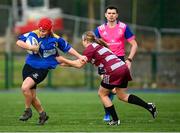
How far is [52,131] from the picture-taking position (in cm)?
1124

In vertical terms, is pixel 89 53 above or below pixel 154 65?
above

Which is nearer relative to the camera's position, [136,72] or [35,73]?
[35,73]

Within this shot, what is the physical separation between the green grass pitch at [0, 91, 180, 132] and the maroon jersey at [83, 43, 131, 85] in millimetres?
762

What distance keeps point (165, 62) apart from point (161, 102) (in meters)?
7.32

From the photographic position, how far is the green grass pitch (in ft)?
38.5

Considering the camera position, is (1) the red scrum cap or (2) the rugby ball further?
(2) the rugby ball

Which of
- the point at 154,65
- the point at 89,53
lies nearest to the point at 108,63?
the point at 89,53

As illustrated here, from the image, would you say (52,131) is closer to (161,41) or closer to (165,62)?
(165,62)

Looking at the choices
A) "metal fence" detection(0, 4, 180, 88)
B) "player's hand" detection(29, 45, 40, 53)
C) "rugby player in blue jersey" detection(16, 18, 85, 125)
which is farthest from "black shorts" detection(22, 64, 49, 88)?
"metal fence" detection(0, 4, 180, 88)

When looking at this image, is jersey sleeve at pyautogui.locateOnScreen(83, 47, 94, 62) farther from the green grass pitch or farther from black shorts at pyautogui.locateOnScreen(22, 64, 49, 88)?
the green grass pitch

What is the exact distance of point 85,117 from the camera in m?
14.0

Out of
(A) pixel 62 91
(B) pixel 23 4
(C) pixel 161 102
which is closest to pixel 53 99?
(C) pixel 161 102

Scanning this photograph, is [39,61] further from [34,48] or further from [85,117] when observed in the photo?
[85,117]

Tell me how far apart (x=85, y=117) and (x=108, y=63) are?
78.0 inches
